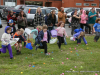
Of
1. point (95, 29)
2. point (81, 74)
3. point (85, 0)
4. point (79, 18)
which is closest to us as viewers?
point (81, 74)

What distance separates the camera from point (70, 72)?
5031mm

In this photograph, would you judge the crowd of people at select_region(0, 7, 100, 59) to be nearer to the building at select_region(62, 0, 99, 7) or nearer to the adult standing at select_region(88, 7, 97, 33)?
the adult standing at select_region(88, 7, 97, 33)

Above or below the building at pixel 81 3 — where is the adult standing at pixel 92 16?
below

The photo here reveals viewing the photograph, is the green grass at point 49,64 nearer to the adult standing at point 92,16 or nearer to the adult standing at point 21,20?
the adult standing at point 21,20

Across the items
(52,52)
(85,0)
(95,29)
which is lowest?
(52,52)

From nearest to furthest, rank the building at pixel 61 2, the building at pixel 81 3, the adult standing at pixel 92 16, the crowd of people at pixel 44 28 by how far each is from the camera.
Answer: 1. the crowd of people at pixel 44 28
2. the adult standing at pixel 92 16
3. the building at pixel 81 3
4. the building at pixel 61 2

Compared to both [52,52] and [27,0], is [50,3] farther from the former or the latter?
[52,52]

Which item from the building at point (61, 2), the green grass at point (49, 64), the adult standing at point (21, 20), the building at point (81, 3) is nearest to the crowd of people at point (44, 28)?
the adult standing at point (21, 20)

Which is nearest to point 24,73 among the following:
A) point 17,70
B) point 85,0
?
point 17,70

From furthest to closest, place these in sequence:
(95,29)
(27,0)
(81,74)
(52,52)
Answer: (27,0), (95,29), (52,52), (81,74)

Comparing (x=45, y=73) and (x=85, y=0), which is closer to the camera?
(x=45, y=73)

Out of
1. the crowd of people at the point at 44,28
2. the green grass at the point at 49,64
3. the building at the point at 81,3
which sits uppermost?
the building at the point at 81,3

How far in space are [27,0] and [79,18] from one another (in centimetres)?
3451

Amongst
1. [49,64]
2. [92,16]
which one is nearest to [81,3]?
[92,16]
